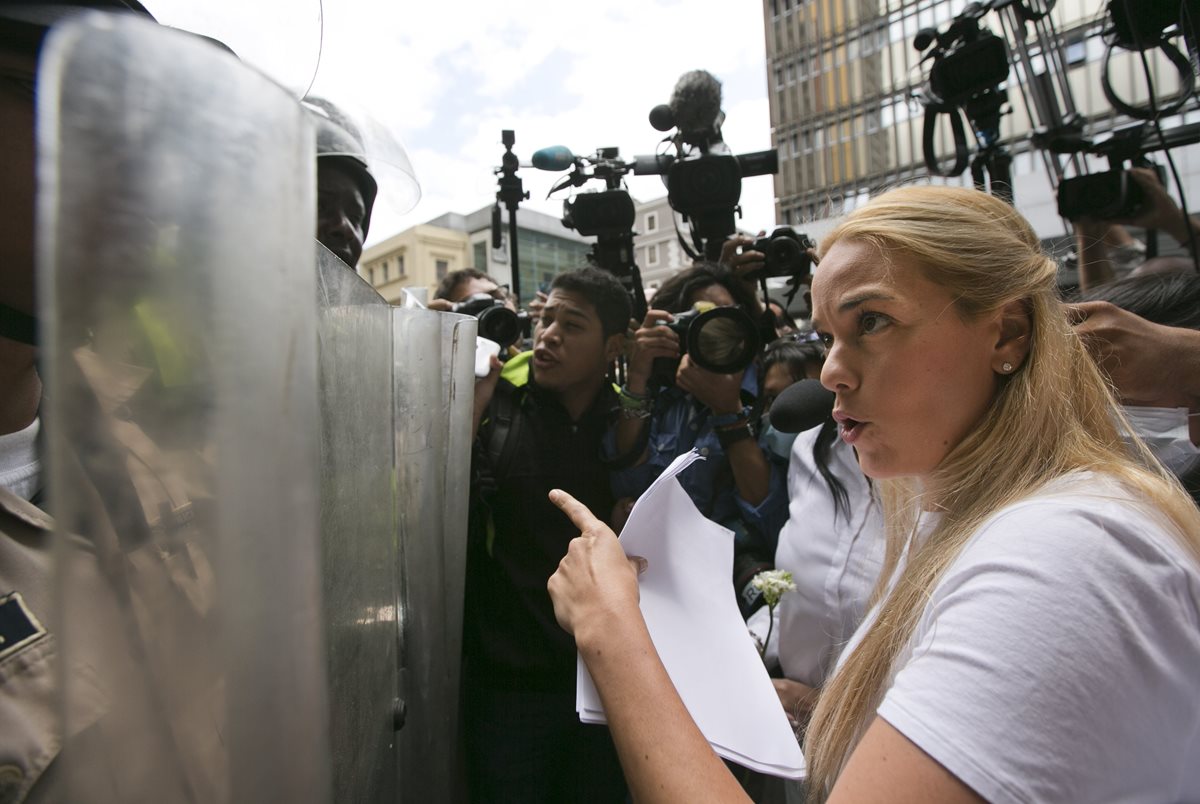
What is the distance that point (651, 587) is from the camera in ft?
3.62

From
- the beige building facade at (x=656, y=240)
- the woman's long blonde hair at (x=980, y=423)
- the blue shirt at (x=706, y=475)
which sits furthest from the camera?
the beige building facade at (x=656, y=240)

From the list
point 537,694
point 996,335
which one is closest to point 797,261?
point 996,335

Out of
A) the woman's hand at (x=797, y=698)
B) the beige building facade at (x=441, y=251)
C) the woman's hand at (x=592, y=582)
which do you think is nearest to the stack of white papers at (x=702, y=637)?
the woman's hand at (x=592, y=582)

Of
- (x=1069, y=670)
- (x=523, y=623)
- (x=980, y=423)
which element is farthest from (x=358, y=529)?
(x=523, y=623)

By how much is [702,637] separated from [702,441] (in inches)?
39.5

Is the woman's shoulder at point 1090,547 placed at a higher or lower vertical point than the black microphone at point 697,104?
lower

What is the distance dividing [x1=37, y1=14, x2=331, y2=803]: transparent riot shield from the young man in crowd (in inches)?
59.2

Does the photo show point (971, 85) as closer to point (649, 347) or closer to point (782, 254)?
point (782, 254)

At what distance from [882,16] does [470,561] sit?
30.4 m

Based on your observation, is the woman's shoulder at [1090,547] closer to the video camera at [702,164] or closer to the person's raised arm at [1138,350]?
the person's raised arm at [1138,350]

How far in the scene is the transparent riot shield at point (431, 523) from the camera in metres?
0.99

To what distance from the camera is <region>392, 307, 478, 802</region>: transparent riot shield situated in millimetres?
992

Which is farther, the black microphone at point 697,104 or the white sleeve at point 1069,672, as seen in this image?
the black microphone at point 697,104

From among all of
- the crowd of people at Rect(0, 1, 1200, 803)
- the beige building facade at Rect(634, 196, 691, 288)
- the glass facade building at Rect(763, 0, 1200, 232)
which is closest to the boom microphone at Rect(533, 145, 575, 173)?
the crowd of people at Rect(0, 1, 1200, 803)
